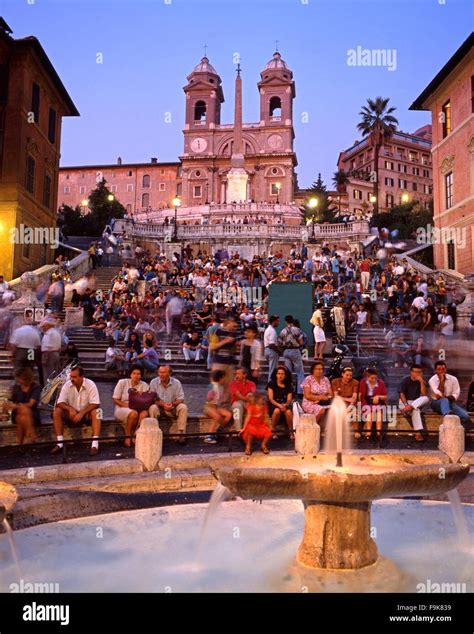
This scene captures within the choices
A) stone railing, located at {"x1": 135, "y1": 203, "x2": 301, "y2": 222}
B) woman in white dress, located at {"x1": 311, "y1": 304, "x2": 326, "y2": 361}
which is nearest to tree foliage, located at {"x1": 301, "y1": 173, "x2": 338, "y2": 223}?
stone railing, located at {"x1": 135, "y1": 203, "x2": 301, "y2": 222}

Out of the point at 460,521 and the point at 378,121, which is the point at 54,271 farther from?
the point at 378,121

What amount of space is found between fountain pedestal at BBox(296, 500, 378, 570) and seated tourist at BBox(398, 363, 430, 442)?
5.51 m

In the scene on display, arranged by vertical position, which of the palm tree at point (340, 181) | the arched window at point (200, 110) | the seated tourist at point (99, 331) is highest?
the arched window at point (200, 110)

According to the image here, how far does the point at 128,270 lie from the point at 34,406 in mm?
17348

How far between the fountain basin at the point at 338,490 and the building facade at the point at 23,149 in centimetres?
2591

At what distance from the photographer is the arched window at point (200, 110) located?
82.6 m

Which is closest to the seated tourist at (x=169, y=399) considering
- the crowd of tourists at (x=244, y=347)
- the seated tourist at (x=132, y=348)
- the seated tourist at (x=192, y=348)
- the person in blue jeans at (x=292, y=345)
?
the crowd of tourists at (x=244, y=347)

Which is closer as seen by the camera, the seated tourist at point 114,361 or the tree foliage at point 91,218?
the seated tourist at point 114,361

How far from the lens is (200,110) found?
83.2 m

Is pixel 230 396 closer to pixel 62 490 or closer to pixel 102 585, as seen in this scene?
pixel 62 490

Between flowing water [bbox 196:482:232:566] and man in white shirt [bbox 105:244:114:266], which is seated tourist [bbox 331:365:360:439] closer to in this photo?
flowing water [bbox 196:482:232:566]

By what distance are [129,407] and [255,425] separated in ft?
6.57

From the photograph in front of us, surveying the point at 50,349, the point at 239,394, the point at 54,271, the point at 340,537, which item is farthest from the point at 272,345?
the point at 54,271

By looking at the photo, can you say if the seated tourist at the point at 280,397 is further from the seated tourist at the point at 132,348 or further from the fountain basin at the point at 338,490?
the seated tourist at the point at 132,348
